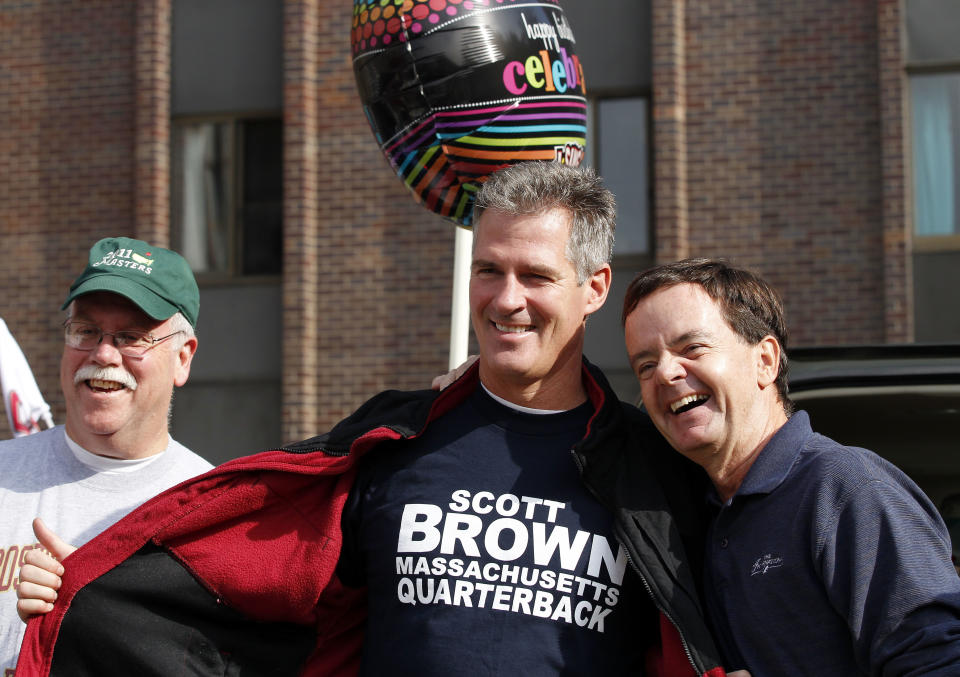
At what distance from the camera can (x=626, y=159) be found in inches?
447

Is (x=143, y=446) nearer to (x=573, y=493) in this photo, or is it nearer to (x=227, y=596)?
(x=227, y=596)

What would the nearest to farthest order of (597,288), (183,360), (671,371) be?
(671,371), (597,288), (183,360)

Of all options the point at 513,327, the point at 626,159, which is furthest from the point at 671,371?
the point at 626,159

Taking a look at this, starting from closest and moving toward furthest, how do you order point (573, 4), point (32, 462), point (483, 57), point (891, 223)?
1. point (32, 462)
2. point (483, 57)
3. point (891, 223)
4. point (573, 4)

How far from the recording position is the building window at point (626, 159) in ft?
37.0

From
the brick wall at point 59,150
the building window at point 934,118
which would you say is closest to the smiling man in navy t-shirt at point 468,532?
the building window at point 934,118

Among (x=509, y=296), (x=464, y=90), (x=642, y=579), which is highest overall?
(x=464, y=90)

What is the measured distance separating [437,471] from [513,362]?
31 cm

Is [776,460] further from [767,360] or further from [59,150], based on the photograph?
[59,150]

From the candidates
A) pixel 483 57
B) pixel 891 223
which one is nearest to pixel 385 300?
pixel 891 223

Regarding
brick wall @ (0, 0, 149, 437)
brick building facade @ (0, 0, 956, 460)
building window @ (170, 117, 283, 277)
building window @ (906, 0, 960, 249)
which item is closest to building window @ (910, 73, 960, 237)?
building window @ (906, 0, 960, 249)

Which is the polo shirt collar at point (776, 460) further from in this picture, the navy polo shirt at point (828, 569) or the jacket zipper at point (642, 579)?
the jacket zipper at point (642, 579)

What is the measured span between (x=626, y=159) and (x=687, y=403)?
9.17 m

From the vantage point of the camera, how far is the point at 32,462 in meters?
3.01
